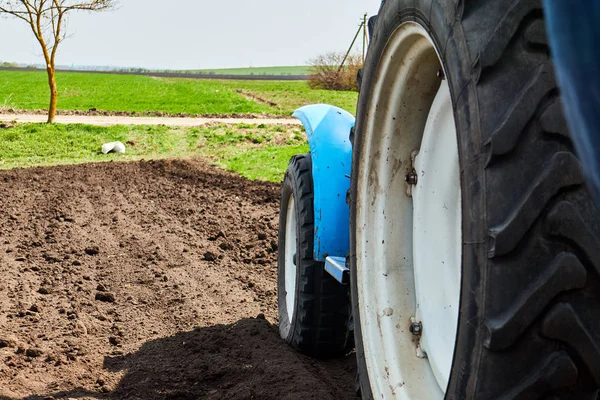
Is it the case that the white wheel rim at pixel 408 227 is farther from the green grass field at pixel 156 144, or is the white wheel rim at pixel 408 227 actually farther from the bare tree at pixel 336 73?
the bare tree at pixel 336 73

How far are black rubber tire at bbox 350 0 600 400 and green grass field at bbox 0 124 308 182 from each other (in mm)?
10232

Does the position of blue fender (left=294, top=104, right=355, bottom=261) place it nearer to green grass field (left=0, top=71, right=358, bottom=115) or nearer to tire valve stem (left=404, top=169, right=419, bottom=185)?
tire valve stem (left=404, top=169, right=419, bottom=185)

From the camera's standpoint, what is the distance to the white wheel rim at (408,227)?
2.15 meters

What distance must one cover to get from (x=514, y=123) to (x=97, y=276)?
4.76m

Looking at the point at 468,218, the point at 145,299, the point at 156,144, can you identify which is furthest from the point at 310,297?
the point at 156,144

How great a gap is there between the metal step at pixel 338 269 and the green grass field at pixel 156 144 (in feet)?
27.9

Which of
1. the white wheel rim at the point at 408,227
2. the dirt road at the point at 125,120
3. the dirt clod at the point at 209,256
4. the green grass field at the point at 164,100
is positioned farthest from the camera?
the green grass field at the point at 164,100

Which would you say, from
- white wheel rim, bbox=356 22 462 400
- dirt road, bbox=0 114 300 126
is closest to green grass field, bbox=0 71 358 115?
dirt road, bbox=0 114 300 126

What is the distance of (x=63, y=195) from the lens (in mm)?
8945

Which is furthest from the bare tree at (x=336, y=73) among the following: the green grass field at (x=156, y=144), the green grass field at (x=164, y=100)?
the green grass field at (x=156, y=144)

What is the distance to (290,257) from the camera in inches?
171

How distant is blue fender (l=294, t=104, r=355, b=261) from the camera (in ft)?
11.5

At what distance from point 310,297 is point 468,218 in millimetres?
2341

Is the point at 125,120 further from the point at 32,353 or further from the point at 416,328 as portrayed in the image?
the point at 416,328
